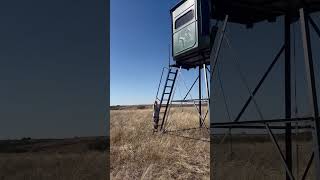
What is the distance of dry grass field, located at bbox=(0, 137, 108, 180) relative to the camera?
30.6 ft

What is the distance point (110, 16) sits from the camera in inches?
345

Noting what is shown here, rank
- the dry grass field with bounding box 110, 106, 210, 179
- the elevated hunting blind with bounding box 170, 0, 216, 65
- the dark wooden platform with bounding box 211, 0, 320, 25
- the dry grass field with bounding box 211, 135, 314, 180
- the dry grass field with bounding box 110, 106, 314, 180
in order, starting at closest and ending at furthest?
the dark wooden platform with bounding box 211, 0, 320, 25 → the dry grass field with bounding box 211, 135, 314, 180 → the dry grass field with bounding box 110, 106, 314, 180 → the dry grass field with bounding box 110, 106, 210, 179 → the elevated hunting blind with bounding box 170, 0, 216, 65

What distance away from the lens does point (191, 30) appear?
34.3ft

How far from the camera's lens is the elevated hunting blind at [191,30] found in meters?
9.97

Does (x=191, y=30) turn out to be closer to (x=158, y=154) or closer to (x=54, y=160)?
(x=158, y=154)

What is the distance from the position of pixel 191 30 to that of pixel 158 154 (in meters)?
3.24

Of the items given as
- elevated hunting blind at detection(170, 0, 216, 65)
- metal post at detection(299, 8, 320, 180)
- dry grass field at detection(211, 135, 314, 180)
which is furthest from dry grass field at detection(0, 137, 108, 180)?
metal post at detection(299, 8, 320, 180)

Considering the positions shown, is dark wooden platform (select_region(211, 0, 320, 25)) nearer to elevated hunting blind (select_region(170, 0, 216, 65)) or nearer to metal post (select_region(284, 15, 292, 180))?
metal post (select_region(284, 15, 292, 180))

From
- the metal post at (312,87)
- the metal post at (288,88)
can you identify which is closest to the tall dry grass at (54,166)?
the metal post at (288,88)

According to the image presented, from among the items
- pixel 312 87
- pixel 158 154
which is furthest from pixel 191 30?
pixel 312 87

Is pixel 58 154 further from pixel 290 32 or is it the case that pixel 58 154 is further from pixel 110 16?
pixel 290 32

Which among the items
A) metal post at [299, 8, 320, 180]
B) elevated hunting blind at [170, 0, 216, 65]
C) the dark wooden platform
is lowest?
metal post at [299, 8, 320, 180]

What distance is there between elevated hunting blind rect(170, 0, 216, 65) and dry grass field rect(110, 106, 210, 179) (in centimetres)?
252

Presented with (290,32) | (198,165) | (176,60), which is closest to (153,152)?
(198,165)
